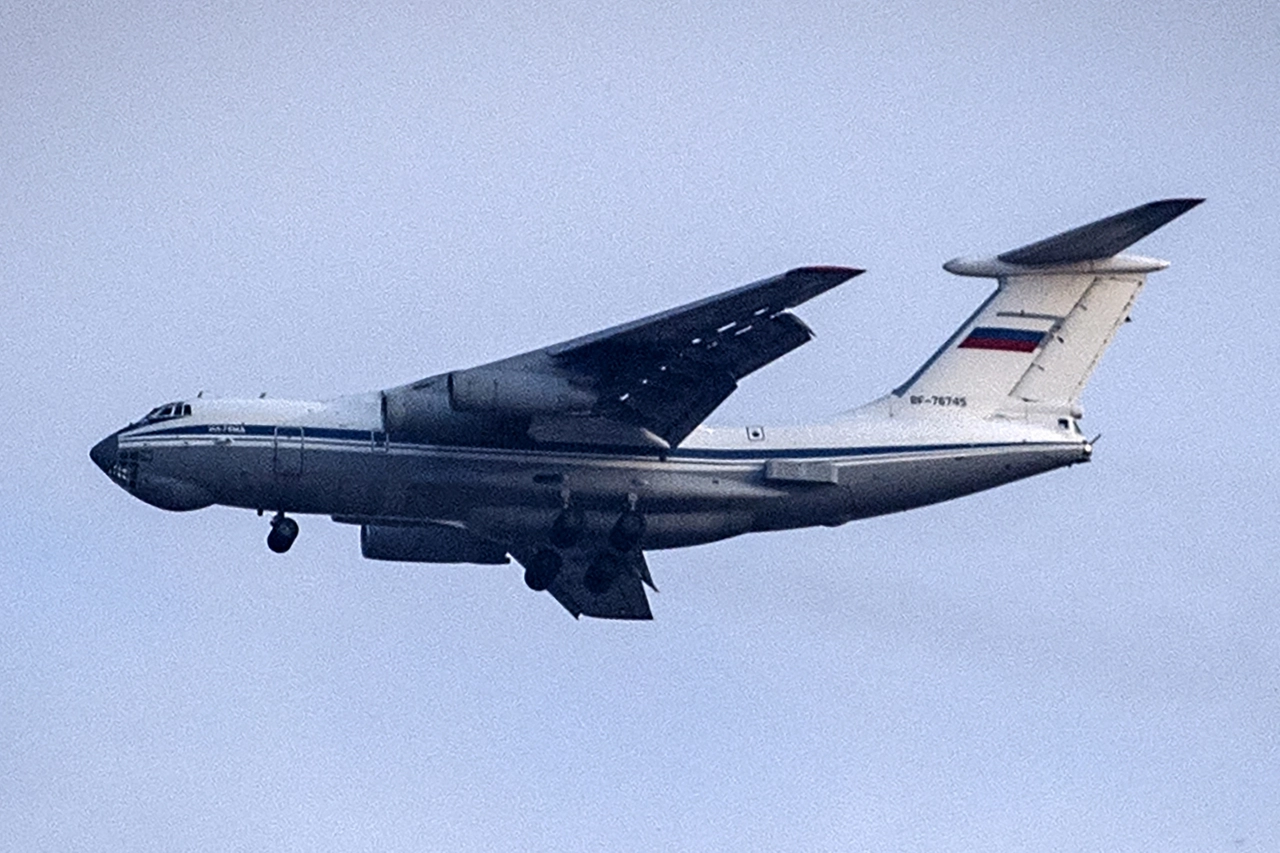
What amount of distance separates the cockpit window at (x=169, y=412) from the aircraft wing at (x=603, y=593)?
302 centimetres

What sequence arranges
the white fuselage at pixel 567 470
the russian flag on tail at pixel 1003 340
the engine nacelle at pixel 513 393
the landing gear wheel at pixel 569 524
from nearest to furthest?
the engine nacelle at pixel 513 393
the white fuselage at pixel 567 470
the landing gear wheel at pixel 569 524
the russian flag on tail at pixel 1003 340

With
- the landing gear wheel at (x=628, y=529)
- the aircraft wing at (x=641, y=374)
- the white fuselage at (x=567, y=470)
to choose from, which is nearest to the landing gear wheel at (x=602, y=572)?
the white fuselage at (x=567, y=470)

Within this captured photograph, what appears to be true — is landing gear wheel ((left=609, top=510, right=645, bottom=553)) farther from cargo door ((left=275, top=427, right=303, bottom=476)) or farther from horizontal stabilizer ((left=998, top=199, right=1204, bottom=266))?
horizontal stabilizer ((left=998, top=199, right=1204, bottom=266))

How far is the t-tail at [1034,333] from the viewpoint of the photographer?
2077 cm

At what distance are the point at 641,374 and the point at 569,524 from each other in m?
1.35

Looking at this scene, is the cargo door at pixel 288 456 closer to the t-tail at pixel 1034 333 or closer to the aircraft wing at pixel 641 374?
the aircraft wing at pixel 641 374

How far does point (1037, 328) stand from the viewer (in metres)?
21.1

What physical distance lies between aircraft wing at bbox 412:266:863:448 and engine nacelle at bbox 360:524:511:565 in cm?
199

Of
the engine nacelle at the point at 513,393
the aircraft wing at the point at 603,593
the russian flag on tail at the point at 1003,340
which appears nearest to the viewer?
the engine nacelle at the point at 513,393

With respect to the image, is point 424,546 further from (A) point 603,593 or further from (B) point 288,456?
(B) point 288,456

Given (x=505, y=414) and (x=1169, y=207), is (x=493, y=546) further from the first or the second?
(x=1169, y=207)

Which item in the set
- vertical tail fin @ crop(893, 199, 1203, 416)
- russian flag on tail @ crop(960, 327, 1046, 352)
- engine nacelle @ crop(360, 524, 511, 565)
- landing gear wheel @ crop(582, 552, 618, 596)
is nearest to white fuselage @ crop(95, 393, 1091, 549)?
vertical tail fin @ crop(893, 199, 1203, 416)

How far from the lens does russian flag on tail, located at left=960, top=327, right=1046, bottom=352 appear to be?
69.1 ft

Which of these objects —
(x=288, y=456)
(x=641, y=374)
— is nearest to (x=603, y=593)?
(x=641, y=374)
